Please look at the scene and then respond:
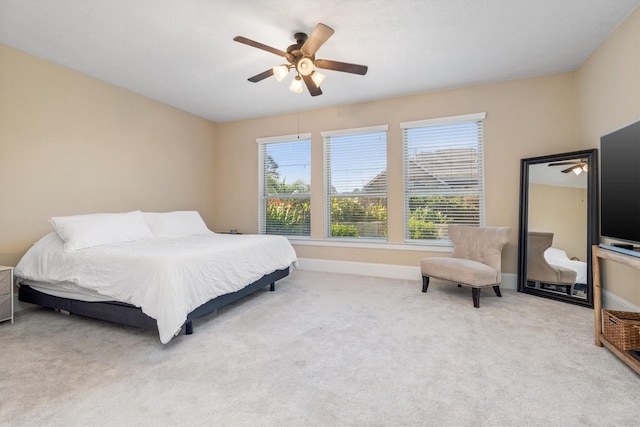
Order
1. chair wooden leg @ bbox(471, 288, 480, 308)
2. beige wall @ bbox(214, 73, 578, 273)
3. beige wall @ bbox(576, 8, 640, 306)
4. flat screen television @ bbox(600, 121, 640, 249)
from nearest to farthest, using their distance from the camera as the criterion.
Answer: flat screen television @ bbox(600, 121, 640, 249) → beige wall @ bbox(576, 8, 640, 306) → chair wooden leg @ bbox(471, 288, 480, 308) → beige wall @ bbox(214, 73, 578, 273)

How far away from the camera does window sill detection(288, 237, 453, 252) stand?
165 inches

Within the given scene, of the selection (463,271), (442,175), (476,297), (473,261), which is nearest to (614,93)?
(442,175)

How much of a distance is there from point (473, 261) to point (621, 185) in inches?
63.1

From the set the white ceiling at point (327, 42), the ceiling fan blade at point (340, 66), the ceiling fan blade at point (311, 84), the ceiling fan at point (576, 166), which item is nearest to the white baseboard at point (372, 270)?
the ceiling fan at point (576, 166)

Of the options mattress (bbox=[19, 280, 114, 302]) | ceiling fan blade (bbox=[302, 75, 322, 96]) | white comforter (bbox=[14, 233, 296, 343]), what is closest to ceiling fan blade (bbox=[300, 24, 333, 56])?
ceiling fan blade (bbox=[302, 75, 322, 96])

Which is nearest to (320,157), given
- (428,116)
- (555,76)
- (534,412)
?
(428,116)

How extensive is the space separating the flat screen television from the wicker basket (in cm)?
50

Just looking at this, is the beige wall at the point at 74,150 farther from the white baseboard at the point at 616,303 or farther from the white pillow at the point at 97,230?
the white baseboard at the point at 616,303

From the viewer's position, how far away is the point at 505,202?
3887 mm

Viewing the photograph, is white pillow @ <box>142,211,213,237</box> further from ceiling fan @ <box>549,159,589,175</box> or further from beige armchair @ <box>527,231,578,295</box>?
ceiling fan @ <box>549,159,589,175</box>

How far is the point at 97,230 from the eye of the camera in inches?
122

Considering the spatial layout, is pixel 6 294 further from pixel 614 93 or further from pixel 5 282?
pixel 614 93

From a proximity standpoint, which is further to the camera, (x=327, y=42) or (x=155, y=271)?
(x=327, y=42)

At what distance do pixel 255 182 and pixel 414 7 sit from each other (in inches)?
148
